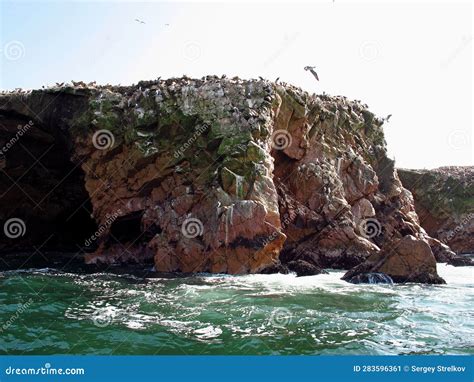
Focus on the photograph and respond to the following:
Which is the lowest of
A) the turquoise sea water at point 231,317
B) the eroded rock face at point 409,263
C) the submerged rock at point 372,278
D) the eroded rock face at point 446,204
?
the turquoise sea water at point 231,317

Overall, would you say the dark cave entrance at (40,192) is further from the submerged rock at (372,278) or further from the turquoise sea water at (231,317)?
the submerged rock at (372,278)

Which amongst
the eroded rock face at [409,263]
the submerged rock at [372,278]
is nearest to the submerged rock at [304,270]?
the eroded rock face at [409,263]

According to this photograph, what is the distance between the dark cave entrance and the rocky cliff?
0.15m

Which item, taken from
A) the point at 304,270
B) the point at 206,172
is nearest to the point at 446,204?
the point at 304,270

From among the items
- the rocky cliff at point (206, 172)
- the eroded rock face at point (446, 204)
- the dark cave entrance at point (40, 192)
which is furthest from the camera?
the eroded rock face at point (446, 204)

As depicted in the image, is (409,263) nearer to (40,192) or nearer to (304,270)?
(304,270)

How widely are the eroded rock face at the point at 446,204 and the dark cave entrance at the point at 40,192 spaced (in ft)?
117

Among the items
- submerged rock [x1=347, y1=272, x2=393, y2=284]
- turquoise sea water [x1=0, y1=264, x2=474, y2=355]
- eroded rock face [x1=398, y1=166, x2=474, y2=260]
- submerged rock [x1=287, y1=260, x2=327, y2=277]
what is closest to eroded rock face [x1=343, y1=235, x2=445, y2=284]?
submerged rock [x1=347, y1=272, x2=393, y2=284]

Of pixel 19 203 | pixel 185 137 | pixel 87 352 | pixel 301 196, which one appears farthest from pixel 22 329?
pixel 19 203

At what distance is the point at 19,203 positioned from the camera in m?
36.9

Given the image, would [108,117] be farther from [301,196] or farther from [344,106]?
[344,106]

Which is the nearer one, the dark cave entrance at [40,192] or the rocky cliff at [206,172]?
the rocky cliff at [206,172]

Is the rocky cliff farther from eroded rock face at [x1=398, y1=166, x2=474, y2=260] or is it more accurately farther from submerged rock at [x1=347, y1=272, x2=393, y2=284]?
eroded rock face at [x1=398, y1=166, x2=474, y2=260]

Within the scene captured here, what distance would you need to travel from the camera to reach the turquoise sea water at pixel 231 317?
11.3 metres
